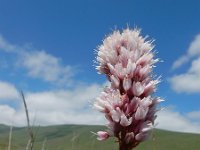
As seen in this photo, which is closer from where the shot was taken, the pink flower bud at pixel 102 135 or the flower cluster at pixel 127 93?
the flower cluster at pixel 127 93

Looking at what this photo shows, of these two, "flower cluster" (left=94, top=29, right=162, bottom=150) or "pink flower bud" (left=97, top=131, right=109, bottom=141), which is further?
"pink flower bud" (left=97, top=131, right=109, bottom=141)

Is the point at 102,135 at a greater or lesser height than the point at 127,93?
lesser

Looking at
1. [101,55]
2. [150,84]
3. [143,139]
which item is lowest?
[143,139]

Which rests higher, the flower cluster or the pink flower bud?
the flower cluster

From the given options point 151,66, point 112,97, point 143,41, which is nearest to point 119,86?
point 112,97

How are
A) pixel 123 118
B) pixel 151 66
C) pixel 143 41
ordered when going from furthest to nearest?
pixel 143 41
pixel 151 66
pixel 123 118

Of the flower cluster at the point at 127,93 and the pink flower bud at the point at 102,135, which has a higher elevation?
the flower cluster at the point at 127,93

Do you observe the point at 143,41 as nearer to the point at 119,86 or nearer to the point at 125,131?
the point at 119,86

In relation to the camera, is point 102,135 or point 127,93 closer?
point 127,93
